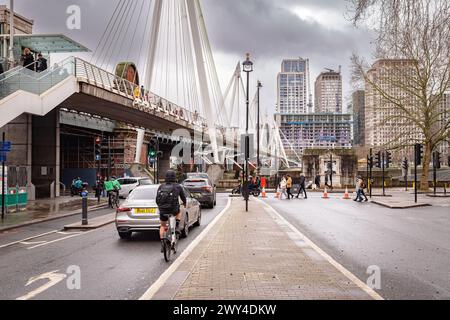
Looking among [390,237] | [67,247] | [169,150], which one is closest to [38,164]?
[67,247]

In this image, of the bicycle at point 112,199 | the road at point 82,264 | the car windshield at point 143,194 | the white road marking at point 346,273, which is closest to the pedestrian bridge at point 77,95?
the bicycle at point 112,199

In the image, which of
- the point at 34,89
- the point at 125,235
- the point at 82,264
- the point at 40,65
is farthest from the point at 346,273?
the point at 40,65

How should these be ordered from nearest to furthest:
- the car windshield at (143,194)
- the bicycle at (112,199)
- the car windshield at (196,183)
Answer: the car windshield at (143,194)
the car windshield at (196,183)
the bicycle at (112,199)

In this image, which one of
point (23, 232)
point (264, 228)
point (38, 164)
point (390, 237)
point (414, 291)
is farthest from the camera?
point (38, 164)

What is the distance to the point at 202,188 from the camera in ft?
74.9

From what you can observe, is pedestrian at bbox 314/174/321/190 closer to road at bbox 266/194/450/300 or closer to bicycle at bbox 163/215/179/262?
road at bbox 266/194/450/300

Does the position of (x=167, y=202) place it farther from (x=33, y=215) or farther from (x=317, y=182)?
(x=317, y=182)

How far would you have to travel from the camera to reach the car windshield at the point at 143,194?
1225 cm

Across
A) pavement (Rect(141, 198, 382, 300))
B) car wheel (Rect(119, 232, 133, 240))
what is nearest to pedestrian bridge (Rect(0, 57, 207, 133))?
car wheel (Rect(119, 232, 133, 240))

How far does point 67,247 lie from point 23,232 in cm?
428

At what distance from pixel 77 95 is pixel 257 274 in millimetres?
23095

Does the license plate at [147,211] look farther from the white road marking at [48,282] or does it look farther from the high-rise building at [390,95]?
the high-rise building at [390,95]

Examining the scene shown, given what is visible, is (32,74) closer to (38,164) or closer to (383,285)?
(38,164)
